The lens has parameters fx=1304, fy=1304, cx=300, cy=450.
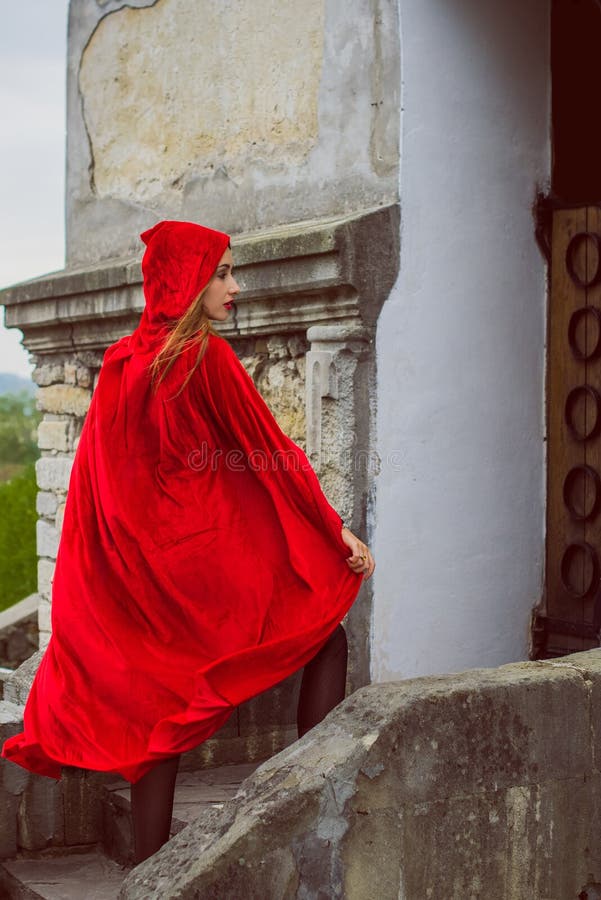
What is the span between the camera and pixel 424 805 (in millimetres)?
2873

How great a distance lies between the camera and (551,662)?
3203mm

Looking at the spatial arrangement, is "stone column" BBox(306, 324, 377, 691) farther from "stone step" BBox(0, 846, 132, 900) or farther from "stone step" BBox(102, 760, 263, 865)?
"stone step" BBox(0, 846, 132, 900)

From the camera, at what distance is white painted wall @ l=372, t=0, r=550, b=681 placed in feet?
14.9

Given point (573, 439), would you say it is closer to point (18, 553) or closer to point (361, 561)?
point (361, 561)

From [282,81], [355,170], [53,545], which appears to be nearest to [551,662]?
[355,170]

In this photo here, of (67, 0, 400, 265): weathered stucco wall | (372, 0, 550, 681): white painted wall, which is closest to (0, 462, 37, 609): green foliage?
(67, 0, 400, 265): weathered stucco wall

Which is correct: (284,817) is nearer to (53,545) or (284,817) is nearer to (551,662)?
(551,662)

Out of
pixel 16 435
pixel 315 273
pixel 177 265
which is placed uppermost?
pixel 315 273

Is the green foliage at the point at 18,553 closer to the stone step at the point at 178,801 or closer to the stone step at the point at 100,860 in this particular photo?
the stone step at the point at 178,801

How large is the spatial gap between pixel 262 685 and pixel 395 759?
0.56 metres

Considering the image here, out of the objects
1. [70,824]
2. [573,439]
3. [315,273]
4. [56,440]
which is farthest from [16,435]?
[70,824]

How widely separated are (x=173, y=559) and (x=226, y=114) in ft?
8.90

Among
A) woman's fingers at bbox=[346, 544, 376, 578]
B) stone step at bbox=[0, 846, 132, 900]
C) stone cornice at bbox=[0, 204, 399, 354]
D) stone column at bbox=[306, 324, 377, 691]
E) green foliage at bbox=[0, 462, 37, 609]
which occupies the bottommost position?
stone step at bbox=[0, 846, 132, 900]

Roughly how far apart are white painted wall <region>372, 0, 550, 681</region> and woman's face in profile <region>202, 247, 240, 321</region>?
1164 millimetres
